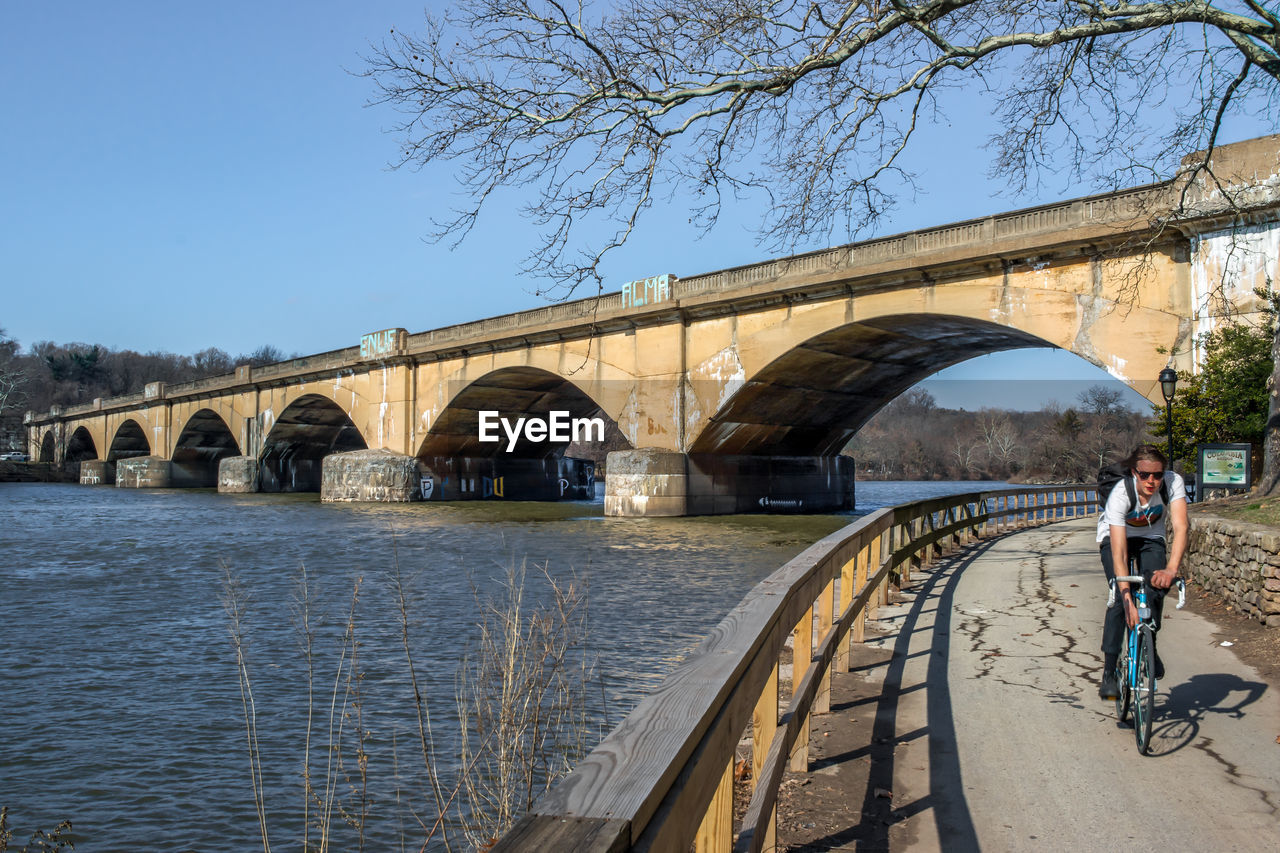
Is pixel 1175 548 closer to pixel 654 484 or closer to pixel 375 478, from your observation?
pixel 654 484

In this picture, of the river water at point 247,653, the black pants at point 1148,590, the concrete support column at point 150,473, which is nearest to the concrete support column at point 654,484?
the river water at point 247,653

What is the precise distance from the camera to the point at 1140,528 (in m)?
5.05

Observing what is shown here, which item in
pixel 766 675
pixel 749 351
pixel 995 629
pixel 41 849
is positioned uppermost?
pixel 749 351

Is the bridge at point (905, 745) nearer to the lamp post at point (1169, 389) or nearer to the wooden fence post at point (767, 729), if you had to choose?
the wooden fence post at point (767, 729)

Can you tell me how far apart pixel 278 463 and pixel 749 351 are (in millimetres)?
36810

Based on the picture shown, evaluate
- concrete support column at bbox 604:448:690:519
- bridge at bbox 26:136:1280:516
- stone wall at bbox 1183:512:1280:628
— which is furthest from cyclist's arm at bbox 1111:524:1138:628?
concrete support column at bbox 604:448:690:519

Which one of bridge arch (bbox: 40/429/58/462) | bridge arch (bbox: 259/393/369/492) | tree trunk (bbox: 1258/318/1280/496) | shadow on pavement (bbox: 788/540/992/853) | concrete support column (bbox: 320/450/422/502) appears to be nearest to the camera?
shadow on pavement (bbox: 788/540/992/853)

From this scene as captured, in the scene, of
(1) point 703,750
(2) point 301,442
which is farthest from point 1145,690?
(2) point 301,442

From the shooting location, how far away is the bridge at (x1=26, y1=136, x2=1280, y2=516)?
16.6 meters

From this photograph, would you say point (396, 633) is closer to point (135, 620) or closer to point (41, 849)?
point (135, 620)

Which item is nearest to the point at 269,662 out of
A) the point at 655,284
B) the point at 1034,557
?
the point at 1034,557

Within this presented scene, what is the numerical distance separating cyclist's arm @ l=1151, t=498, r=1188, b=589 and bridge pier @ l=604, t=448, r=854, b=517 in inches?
922

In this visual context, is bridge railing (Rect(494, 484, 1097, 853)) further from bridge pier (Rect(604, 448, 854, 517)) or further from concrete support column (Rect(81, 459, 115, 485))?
concrete support column (Rect(81, 459, 115, 485))

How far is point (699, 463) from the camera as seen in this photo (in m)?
29.1
